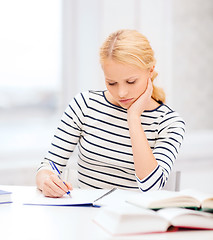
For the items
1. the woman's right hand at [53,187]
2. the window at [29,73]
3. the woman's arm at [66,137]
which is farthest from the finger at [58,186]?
the window at [29,73]

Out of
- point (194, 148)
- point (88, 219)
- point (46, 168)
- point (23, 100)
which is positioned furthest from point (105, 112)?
point (194, 148)

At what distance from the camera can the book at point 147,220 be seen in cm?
101

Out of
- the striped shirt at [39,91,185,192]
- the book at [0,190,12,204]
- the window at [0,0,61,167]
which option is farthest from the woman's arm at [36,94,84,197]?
the window at [0,0,61,167]

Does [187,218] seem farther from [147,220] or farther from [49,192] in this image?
[49,192]

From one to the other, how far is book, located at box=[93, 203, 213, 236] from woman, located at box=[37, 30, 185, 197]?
52 cm

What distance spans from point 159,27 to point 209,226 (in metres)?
2.06

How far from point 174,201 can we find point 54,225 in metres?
0.33

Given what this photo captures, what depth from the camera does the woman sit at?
5.35 ft

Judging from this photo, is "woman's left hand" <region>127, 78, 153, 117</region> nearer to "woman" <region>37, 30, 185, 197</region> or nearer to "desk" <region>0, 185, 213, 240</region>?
"woman" <region>37, 30, 185, 197</region>

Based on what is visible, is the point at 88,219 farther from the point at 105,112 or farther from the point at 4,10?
the point at 4,10

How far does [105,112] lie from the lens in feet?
6.19

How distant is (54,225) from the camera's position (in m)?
1.15

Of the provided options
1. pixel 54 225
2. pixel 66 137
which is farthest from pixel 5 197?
pixel 66 137

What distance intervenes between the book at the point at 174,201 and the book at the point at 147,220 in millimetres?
18
